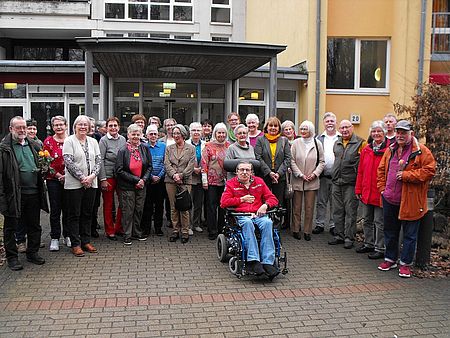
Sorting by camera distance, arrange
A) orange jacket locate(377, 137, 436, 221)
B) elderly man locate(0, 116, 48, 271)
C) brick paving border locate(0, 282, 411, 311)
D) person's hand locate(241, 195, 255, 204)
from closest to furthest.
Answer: brick paving border locate(0, 282, 411, 311), orange jacket locate(377, 137, 436, 221), elderly man locate(0, 116, 48, 271), person's hand locate(241, 195, 255, 204)

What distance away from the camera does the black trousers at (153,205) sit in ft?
25.7

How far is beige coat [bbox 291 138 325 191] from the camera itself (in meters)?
7.68

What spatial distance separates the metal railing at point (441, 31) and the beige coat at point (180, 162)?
13267 mm

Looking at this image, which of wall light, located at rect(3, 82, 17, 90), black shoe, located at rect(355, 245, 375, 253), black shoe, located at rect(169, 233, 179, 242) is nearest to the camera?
black shoe, located at rect(355, 245, 375, 253)

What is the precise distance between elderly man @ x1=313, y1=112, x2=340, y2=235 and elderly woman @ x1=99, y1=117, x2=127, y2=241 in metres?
3.39

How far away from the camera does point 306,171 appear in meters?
→ 7.73

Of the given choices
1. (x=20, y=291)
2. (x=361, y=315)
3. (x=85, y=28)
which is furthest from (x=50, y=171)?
(x=85, y=28)

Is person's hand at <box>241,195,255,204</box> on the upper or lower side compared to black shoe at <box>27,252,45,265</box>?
upper

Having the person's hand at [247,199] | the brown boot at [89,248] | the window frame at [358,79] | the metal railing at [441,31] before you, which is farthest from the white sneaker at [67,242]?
the metal railing at [441,31]

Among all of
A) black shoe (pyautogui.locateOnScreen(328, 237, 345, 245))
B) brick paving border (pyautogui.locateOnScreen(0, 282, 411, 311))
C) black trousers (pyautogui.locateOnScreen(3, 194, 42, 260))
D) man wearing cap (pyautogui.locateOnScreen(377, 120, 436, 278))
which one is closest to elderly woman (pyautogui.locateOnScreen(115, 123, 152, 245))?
black trousers (pyautogui.locateOnScreen(3, 194, 42, 260))

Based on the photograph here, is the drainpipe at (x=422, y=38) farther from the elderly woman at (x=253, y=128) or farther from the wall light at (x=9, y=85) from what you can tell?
the wall light at (x=9, y=85)

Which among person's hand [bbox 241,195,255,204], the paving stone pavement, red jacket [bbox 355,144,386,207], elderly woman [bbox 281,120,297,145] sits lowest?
the paving stone pavement

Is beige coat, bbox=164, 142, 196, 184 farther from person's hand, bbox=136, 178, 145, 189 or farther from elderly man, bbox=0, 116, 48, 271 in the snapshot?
elderly man, bbox=0, 116, 48, 271

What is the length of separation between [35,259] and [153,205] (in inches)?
86.8
